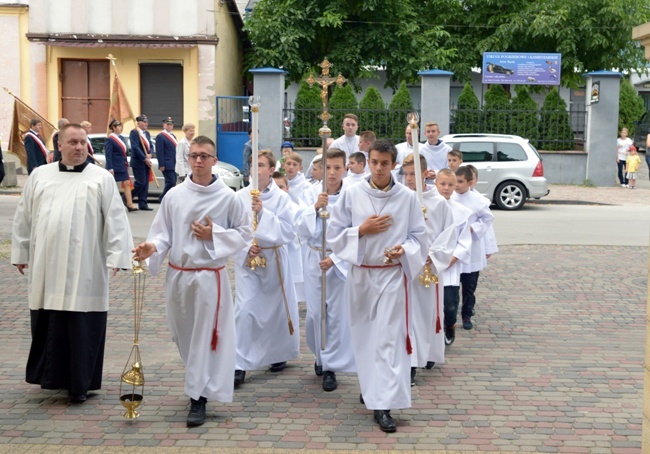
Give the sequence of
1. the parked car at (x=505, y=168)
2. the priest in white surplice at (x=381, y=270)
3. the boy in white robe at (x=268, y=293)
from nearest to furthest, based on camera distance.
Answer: the priest in white surplice at (x=381, y=270), the boy in white robe at (x=268, y=293), the parked car at (x=505, y=168)

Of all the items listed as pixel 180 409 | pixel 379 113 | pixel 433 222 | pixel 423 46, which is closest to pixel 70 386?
pixel 180 409

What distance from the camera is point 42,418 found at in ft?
20.9

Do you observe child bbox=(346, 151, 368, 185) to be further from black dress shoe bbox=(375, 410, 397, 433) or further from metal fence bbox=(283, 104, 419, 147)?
metal fence bbox=(283, 104, 419, 147)

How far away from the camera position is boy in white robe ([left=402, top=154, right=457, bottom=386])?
22.9ft

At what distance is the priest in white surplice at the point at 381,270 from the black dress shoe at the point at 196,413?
1.09 metres

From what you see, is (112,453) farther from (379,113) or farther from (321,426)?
(379,113)

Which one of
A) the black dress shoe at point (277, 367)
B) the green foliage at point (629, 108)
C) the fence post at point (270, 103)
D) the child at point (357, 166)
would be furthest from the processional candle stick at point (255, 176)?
the green foliage at point (629, 108)

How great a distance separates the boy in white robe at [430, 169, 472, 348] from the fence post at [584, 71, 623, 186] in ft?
60.1

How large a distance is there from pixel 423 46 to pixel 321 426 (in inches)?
952

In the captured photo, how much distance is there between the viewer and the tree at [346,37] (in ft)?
92.0

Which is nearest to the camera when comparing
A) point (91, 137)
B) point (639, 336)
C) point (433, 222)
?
point (433, 222)

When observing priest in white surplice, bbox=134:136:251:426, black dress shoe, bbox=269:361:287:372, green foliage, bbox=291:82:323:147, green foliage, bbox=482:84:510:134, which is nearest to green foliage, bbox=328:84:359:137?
green foliage, bbox=291:82:323:147

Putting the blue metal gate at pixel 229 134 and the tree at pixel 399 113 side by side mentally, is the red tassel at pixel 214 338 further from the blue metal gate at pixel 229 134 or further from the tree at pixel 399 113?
the tree at pixel 399 113

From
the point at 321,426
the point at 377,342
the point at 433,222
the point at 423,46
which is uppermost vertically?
the point at 423,46
